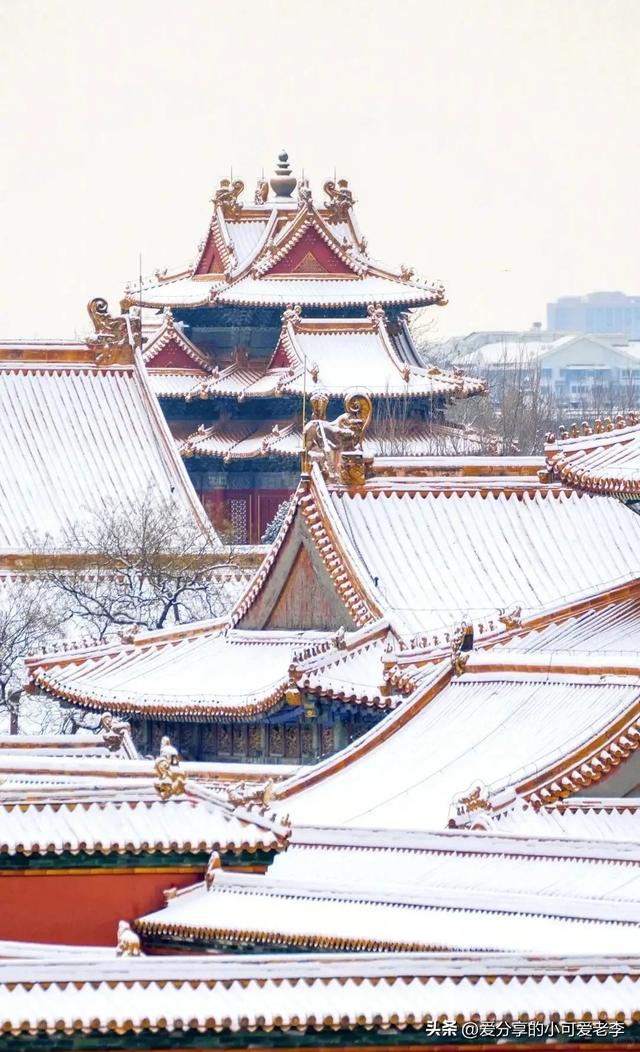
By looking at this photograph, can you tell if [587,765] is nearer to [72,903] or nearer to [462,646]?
[462,646]

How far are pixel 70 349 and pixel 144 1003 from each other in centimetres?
4247

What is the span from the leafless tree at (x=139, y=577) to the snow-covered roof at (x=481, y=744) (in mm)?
15760

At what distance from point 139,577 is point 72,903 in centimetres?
2847

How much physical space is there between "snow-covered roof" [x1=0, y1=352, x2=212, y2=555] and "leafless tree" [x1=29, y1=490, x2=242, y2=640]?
3.33 meters

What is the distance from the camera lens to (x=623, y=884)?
24.4 metres

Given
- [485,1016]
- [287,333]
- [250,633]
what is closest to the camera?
[485,1016]

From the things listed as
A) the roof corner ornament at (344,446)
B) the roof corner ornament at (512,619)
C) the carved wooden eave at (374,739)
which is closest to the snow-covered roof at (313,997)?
the carved wooden eave at (374,739)

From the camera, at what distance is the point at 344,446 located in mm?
42031

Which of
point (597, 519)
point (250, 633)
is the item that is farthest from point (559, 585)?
point (250, 633)

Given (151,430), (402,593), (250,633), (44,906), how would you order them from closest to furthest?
1. (44,906)
2. (402,593)
3. (250,633)
4. (151,430)

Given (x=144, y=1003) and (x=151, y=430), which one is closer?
(x=144, y=1003)

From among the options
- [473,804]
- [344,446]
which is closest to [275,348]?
[344,446]

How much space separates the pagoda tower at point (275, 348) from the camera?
243ft

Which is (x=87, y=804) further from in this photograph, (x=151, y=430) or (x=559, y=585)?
(x=151, y=430)
